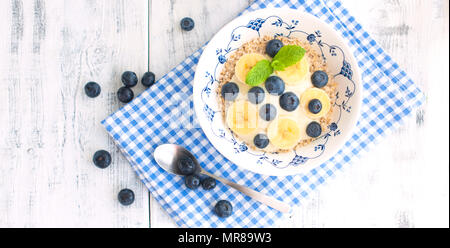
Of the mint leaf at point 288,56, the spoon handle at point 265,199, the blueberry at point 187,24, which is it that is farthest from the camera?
the blueberry at point 187,24

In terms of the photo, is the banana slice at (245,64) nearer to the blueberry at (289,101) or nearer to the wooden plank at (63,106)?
the blueberry at (289,101)

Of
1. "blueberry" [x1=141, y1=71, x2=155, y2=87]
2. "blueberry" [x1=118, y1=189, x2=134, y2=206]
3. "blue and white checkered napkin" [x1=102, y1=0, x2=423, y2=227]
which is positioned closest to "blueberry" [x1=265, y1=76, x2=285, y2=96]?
"blue and white checkered napkin" [x1=102, y1=0, x2=423, y2=227]

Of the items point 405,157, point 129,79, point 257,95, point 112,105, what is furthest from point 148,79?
point 405,157

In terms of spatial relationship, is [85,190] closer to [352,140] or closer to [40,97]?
[40,97]

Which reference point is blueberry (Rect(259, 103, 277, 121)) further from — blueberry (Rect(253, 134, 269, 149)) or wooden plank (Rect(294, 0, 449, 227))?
wooden plank (Rect(294, 0, 449, 227))

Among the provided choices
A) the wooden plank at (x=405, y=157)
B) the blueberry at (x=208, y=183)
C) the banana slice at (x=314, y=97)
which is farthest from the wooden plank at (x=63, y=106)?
the wooden plank at (x=405, y=157)

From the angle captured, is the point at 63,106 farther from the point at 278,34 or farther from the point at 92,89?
the point at 278,34
